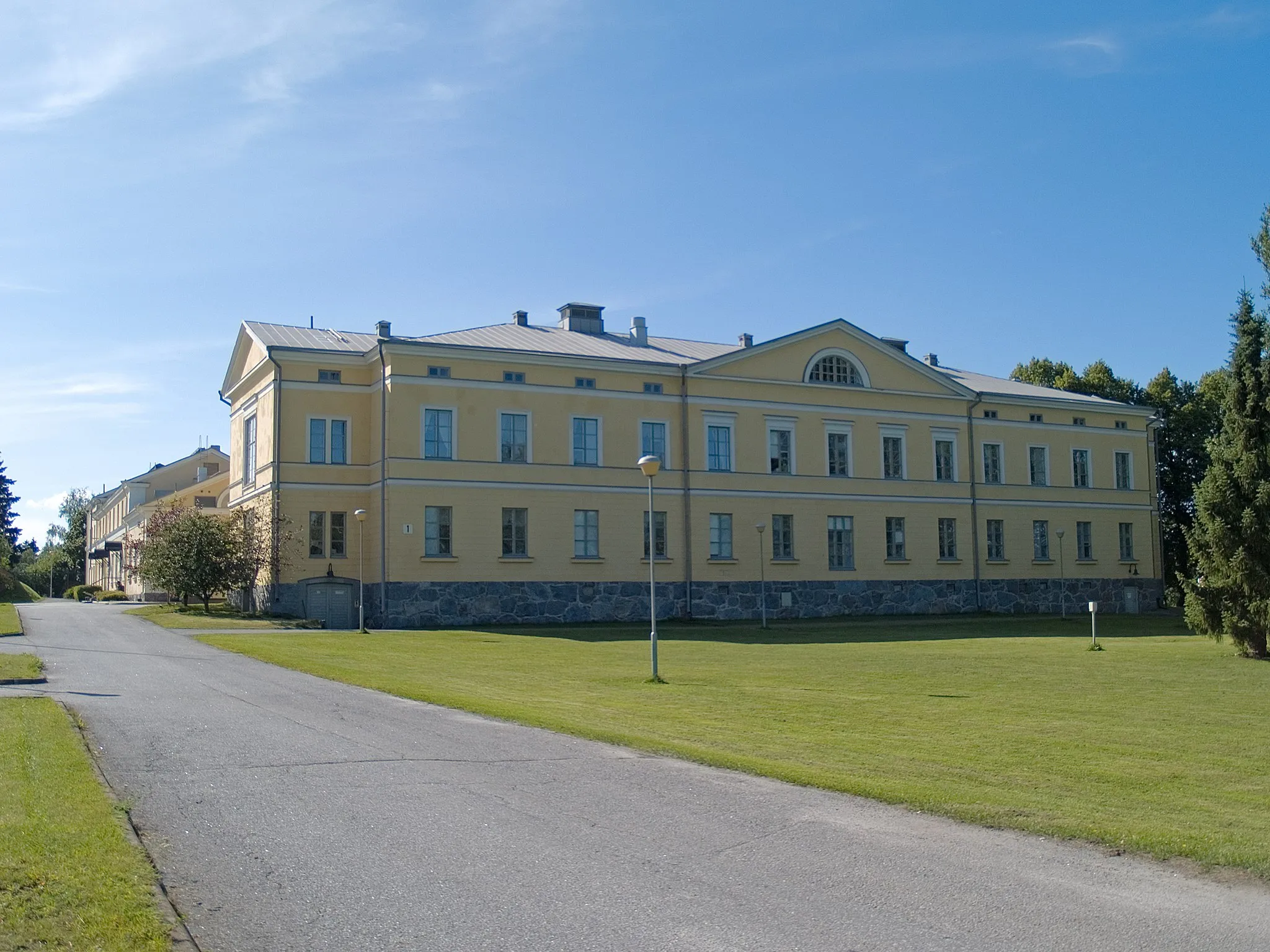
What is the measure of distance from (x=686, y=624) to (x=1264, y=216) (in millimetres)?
22392

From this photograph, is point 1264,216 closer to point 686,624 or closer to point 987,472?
point 686,624

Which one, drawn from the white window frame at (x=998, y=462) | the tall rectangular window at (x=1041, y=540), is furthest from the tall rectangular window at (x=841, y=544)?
the tall rectangular window at (x=1041, y=540)

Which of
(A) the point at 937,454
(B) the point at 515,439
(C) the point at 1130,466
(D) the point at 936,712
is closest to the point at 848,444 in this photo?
(A) the point at 937,454

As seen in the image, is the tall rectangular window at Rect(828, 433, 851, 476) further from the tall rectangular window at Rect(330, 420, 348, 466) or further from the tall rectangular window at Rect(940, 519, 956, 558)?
the tall rectangular window at Rect(330, 420, 348, 466)

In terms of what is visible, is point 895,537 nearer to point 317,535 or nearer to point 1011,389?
point 1011,389

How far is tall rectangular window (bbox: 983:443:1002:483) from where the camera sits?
169ft

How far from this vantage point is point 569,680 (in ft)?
66.4

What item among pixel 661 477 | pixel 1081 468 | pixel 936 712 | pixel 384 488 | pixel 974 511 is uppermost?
pixel 1081 468

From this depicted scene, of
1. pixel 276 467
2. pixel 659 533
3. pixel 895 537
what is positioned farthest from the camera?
pixel 895 537

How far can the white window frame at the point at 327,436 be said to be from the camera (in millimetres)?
41219

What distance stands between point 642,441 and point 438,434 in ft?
25.9

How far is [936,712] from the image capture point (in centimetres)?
1577

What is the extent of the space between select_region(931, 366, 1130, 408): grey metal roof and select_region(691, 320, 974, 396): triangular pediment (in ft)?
9.95

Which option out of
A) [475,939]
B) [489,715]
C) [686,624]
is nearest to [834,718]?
[489,715]
